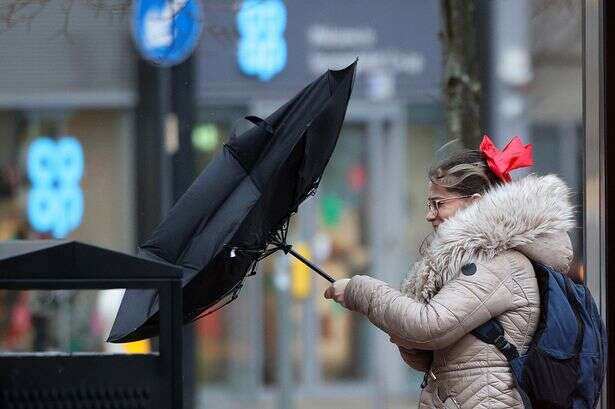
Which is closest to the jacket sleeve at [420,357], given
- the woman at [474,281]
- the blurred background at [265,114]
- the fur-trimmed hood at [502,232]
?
the woman at [474,281]

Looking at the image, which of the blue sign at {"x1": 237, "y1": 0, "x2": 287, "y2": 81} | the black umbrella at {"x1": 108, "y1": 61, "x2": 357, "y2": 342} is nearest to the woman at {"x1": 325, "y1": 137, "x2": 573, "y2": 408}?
the black umbrella at {"x1": 108, "y1": 61, "x2": 357, "y2": 342}

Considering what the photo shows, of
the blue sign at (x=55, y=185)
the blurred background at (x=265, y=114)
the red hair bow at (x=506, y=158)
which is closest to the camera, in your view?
the red hair bow at (x=506, y=158)

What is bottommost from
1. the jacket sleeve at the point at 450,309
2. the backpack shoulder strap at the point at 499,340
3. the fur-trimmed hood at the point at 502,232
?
the backpack shoulder strap at the point at 499,340

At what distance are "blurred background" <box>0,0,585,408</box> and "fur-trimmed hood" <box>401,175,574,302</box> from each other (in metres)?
4.52

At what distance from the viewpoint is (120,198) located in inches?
373

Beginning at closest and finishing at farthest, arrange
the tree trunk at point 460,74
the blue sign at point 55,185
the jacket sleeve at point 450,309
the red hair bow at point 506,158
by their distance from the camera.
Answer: the jacket sleeve at point 450,309 → the red hair bow at point 506,158 → the tree trunk at point 460,74 → the blue sign at point 55,185

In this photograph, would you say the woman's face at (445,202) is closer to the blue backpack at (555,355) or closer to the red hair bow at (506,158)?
the red hair bow at (506,158)

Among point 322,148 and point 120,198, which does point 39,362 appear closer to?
point 322,148

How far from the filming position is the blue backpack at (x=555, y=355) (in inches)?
112

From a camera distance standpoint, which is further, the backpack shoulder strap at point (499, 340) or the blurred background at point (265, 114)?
the blurred background at point (265, 114)

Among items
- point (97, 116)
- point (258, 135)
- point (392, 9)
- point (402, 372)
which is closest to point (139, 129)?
point (97, 116)

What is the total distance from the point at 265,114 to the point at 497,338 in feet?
23.5

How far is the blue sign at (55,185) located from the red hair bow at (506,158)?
22.1 ft

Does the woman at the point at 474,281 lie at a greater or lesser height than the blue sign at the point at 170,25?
Result: lesser
